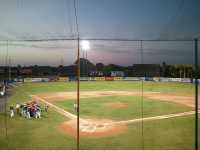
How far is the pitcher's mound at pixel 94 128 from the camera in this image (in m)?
17.0

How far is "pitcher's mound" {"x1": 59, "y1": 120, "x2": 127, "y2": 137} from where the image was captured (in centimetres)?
1697

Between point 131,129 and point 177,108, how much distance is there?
1076cm

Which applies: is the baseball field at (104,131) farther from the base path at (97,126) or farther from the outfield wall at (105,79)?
the outfield wall at (105,79)

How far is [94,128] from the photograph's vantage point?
18.4 metres

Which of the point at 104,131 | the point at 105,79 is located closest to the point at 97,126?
the point at 104,131

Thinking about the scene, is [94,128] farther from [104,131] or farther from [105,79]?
[105,79]

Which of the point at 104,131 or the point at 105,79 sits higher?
the point at 105,79

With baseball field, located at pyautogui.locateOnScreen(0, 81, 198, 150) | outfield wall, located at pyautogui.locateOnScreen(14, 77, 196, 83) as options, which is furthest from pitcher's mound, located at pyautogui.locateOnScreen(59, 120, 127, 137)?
outfield wall, located at pyautogui.locateOnScreen(14, 77, 196, 83)

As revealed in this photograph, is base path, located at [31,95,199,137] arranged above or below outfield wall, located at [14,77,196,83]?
below

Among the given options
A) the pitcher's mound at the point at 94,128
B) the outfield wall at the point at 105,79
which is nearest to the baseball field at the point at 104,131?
the pitcher's mound at the point at 94,128

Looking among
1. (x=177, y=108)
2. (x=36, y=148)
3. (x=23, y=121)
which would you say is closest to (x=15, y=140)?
(x=36, y=148)

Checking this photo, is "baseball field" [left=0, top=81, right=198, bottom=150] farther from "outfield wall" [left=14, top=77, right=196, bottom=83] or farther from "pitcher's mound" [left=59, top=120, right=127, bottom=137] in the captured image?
"outfield wall" [left=14, top=77, right=196, bottom=83]

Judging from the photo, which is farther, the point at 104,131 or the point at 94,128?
the point at 94,128

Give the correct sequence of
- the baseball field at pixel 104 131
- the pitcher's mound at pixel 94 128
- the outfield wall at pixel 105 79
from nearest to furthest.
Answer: the baseball field at pixel 104 131, the pitcher's mound at pixel 94 128, the outfield wall at pixel 105 79
